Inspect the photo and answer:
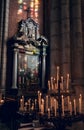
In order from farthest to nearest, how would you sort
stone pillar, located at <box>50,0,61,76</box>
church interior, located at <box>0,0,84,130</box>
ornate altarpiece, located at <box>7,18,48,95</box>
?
ornate altarpiece, located at <box>7,18,48,95</box>, stone pillar, located at <box>50,0,61,76</box>, church interior, located at <box>0,0,84,130</box>

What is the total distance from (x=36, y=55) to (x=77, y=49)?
5.14m

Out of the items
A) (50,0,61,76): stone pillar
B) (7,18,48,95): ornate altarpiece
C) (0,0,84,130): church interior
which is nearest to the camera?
(0,0,84,130): church interior

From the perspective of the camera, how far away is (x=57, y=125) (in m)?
4.36

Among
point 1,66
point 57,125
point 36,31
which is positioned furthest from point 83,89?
point 36,31

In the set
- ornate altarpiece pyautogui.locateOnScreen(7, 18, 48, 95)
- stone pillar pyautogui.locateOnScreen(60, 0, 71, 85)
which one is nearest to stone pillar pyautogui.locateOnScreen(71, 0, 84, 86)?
stone pillar pyautogui.locateOnScreen(60, 0, 71, 85)

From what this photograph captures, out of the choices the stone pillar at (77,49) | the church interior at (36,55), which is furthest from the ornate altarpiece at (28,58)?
the stone pillar at (77,49)

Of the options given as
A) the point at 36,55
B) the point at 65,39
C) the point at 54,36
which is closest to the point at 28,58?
the point at 36,55

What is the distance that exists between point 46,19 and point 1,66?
4303 millimetres

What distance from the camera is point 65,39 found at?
797 cm

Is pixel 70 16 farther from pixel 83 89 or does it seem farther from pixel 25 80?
pixel 25 80

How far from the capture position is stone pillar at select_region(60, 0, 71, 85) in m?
7.82

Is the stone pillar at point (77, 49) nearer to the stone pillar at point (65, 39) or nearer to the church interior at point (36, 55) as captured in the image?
the church interior at point (36, 55)

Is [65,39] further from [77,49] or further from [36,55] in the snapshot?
[36,55]

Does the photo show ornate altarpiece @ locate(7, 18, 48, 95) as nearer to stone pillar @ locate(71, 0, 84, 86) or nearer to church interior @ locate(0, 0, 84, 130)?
church interior @ locate(0, 0, 84, 130)
